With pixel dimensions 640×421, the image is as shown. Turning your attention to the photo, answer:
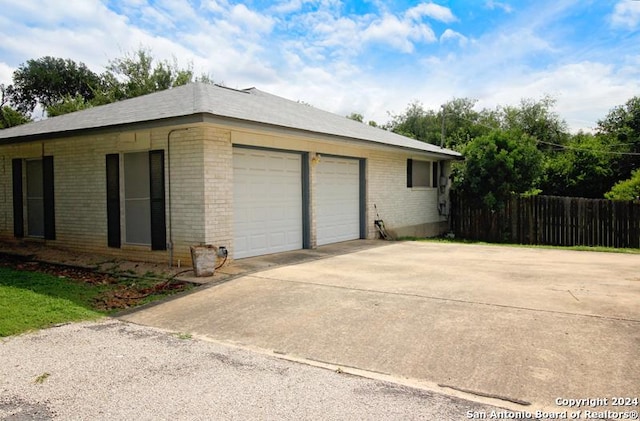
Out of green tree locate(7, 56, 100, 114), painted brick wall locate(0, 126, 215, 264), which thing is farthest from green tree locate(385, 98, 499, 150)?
painted brick wall locate(0, 126, 215, 264)

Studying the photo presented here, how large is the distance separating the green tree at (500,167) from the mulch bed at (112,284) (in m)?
12.4

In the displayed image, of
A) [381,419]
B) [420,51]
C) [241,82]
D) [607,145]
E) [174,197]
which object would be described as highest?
[241,82]

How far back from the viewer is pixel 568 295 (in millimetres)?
6926

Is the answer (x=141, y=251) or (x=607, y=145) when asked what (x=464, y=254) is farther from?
(x=607, y=145)

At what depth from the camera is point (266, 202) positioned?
10914 mm

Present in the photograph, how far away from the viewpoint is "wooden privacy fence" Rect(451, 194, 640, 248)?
1495cm

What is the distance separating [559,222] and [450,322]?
12188 mm

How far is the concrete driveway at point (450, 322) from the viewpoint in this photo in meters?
4.17

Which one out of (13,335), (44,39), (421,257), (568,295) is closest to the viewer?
(13,335)

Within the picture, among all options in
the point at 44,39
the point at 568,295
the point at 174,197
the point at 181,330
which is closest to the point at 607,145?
the point at 568,295

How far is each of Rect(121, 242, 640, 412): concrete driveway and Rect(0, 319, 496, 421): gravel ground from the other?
15.3 inches

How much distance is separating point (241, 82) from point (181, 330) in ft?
111

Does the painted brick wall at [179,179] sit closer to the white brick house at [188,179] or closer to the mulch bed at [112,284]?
the white brick house at [188,179]

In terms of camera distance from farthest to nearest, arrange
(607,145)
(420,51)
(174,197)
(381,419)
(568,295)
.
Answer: (607,145) < (420,51) < (174,197) < (568,295) < (381,419)
